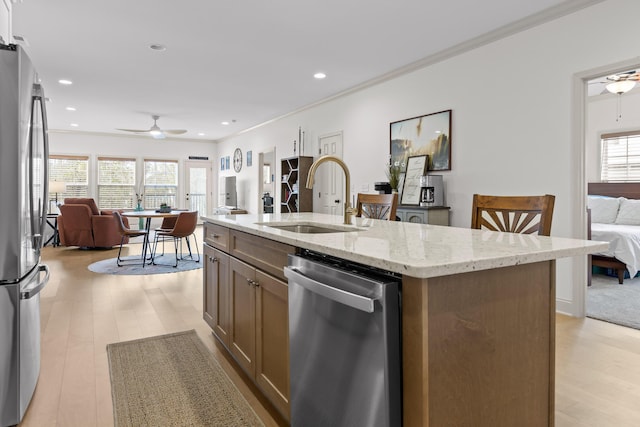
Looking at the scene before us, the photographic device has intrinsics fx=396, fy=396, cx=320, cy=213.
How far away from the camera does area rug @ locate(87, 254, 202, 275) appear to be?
527cm

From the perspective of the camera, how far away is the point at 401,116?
5.00 meters

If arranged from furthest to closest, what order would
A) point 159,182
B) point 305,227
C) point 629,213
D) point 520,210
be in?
point 159,182, point 629,213, point 305,227, point 520,210

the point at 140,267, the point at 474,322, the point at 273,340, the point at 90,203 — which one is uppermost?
the point at 90,203

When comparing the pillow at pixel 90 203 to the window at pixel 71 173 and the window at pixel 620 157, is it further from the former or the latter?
the window at pixel 620 157

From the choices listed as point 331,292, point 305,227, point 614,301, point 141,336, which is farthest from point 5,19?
point 614,301

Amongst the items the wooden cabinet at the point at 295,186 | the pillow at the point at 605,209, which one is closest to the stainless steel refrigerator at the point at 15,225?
the wooden cabinet at the point at 295,186

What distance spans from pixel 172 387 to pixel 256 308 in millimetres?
732

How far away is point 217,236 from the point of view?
8.56ft

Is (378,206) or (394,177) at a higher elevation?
(394,177)

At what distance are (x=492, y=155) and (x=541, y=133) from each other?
499mm

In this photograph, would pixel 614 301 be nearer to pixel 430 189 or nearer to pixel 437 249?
pixel 430 189

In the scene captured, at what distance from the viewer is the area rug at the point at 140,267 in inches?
207

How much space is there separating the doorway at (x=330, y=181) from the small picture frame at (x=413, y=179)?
5.15 feet

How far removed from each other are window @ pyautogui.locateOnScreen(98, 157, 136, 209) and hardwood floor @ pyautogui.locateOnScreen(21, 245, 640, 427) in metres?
6.46
